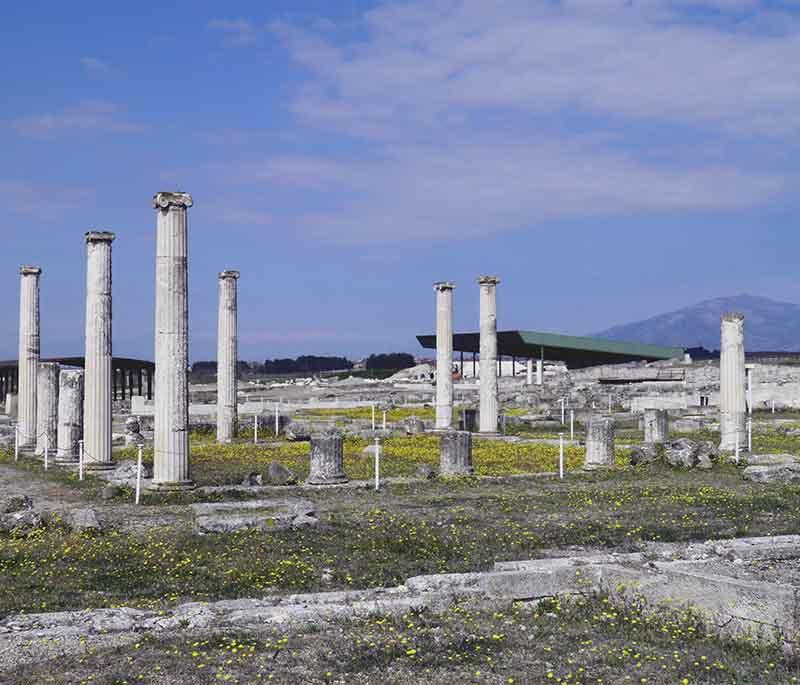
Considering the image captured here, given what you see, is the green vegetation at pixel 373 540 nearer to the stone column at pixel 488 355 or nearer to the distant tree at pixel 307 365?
the stone column at pixel 488 355

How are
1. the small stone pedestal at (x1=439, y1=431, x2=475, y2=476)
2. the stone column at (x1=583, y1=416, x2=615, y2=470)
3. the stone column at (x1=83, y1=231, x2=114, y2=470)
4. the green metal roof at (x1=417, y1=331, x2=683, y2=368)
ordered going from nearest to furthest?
the small stone pedestal at (x1=439, y1=431, x2=475, y2=476) < the stone column at (x1=83, y1=231, x2=114, y2=470) < the stone column at (x1=583, y1=416, x2=615, y2=470) < the green metal roof at (x1=417, y1=331, x2=683, y2=368)

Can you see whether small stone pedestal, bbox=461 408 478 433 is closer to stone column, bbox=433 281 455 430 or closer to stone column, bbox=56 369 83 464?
stone column, bbox=433 281 455 430

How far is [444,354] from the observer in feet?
117

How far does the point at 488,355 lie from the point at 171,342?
1661 cm

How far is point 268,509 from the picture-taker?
49.6ft

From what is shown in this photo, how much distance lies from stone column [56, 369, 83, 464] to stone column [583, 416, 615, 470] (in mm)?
12643

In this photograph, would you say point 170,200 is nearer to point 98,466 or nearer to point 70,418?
point 98,466

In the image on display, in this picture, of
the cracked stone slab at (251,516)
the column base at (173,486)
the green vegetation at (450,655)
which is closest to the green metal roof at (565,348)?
the column base at (173,486)

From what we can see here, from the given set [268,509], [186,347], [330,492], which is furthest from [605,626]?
[186,347]

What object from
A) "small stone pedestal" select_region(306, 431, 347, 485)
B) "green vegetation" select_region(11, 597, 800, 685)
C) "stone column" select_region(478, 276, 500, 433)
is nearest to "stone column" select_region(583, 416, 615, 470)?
"small stone pedestal" select_region(306, 431, 347, 485)

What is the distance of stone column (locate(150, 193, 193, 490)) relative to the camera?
61.1 ft

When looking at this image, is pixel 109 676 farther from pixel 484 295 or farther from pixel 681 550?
pixel 484 295

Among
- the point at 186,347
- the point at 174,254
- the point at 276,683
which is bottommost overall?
the point at 276,683

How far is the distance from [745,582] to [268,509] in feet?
27.3
